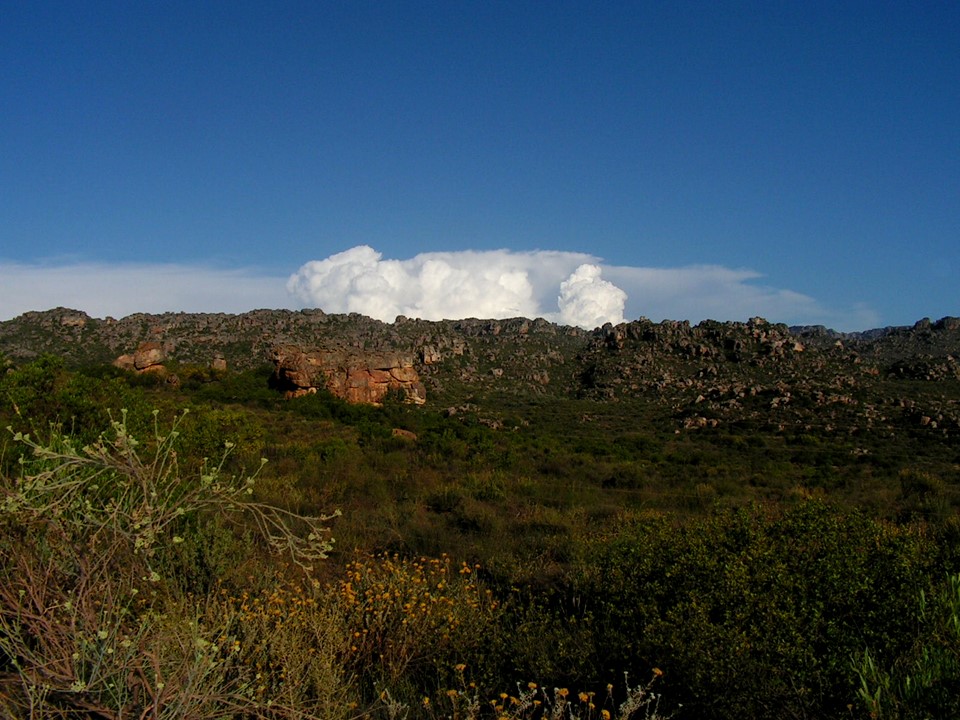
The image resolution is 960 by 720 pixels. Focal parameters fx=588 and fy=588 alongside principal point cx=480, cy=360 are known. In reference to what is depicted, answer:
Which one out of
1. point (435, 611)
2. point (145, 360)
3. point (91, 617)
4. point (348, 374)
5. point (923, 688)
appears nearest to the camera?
point (923, 688)

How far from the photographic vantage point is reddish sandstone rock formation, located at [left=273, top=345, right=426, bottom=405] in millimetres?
44469

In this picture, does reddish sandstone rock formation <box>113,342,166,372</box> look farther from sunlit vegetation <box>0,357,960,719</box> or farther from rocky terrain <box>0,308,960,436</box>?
sunlit vegetation <box>0,357,960,719</box>

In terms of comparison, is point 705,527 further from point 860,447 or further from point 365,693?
point 860,447

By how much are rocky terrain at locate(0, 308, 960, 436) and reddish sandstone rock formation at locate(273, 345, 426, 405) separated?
0.36 ft

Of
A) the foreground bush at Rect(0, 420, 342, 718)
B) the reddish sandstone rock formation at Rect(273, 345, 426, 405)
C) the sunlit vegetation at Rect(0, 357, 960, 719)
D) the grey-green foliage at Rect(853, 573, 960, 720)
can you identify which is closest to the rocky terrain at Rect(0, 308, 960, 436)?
the reddish sandstone rock formation at Rect(273, 345, 426, 405)

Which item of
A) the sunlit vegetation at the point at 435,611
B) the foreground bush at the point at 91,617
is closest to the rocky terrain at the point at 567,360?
the sunlit vegetation at the point at 435,611

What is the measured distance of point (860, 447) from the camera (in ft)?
109

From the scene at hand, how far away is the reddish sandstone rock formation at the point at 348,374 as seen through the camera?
44469 millimetres

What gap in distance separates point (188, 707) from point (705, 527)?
4.84m

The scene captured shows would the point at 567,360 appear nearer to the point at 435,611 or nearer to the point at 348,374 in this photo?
the point at 348,374

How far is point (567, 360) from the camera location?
7481 cm

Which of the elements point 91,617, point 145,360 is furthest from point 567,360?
point 91,617

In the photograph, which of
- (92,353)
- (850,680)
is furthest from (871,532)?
(92,353)

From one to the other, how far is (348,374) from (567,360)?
115 feet
